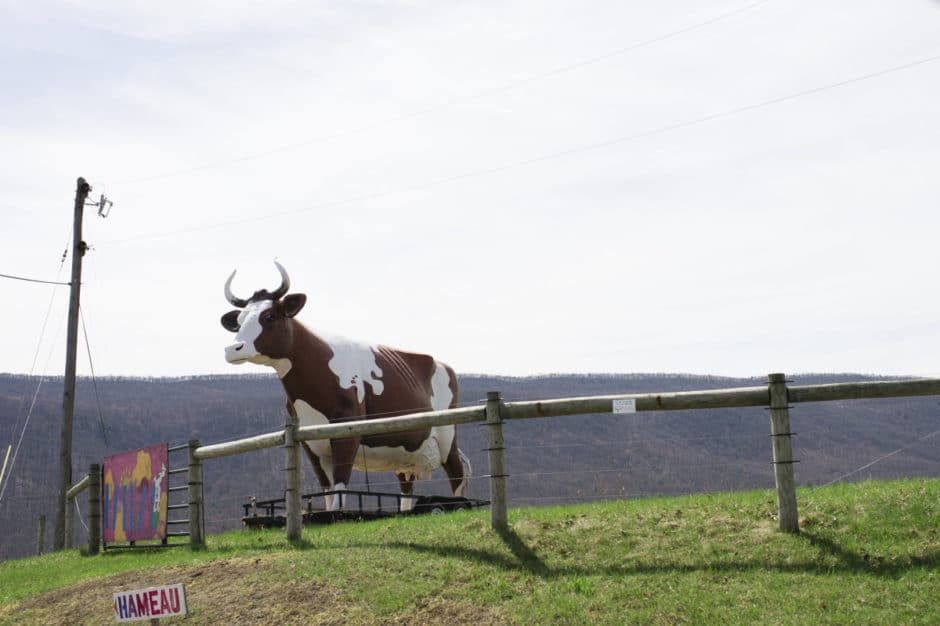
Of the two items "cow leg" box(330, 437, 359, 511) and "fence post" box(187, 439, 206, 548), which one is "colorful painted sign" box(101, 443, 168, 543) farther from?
"cow leg" box(330, 437, 359, 511)

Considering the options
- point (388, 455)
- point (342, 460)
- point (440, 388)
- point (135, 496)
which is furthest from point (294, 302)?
point (440, 388)

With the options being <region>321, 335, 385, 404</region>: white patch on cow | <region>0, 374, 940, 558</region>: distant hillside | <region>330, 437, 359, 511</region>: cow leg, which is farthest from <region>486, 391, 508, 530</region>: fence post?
<region>0, 374, 940, 558</region>: distant hillside

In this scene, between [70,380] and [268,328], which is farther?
[70,380]

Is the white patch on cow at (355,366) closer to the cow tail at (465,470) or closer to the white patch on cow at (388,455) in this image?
the white patch on cow at (388,455)

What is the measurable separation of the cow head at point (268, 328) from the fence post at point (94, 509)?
3076 mm

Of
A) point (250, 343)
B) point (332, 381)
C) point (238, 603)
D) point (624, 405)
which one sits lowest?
point (238, 603)

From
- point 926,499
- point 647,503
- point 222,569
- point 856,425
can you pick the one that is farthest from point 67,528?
point 856,425

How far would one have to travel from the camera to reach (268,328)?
55.6 ft

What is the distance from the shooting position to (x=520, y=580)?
387 inches

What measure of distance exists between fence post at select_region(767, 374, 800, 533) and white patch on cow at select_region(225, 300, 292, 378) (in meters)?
9.05

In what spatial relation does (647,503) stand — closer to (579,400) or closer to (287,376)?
(579,400)

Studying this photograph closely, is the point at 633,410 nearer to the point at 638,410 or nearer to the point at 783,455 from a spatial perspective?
the point at 638,410

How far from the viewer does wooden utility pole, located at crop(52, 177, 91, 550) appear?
22.5m

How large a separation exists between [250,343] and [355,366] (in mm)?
2021
